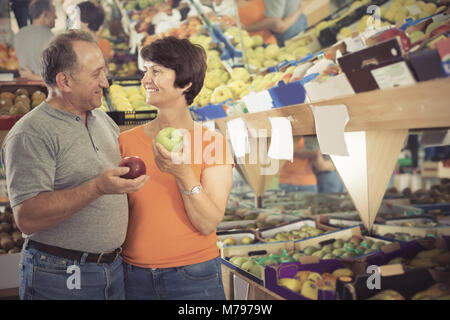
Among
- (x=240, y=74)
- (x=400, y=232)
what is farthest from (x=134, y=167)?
(x=240, y=74)

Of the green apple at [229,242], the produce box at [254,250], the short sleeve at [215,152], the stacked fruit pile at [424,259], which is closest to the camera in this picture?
the short sleeve at [215,152]

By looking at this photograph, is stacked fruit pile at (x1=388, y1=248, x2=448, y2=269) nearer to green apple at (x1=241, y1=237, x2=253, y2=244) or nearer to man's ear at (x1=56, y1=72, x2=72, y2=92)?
green apple at (x1=241, y1=237, x2=253, y2=244)

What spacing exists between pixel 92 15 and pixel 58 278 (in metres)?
4.00

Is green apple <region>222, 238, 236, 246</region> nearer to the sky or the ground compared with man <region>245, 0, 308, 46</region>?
nearer to the ground

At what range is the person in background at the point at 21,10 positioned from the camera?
5.03 metres

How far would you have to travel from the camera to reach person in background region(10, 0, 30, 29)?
16.5 feet

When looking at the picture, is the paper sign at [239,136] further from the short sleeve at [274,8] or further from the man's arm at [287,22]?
the short sleeve at [274,8]

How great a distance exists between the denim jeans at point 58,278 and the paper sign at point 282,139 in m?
1.04

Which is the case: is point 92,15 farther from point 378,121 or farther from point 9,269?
point 378,121

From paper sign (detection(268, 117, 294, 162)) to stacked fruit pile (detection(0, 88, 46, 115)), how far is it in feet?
5.38

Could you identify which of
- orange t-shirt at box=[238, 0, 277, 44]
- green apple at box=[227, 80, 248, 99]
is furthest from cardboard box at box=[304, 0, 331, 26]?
green apple at box=[227, 80, 248, 99]

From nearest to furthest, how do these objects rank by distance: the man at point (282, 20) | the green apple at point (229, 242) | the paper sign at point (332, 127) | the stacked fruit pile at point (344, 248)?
the paper sign at point (332, 127) → the stacked fruit pile at point (344, 248) → the green apple at point (229, 242) → the man at point (282, 20)

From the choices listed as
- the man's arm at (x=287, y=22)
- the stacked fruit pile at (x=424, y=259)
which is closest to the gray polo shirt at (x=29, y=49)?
the man's arm at (x=287, y=22)
